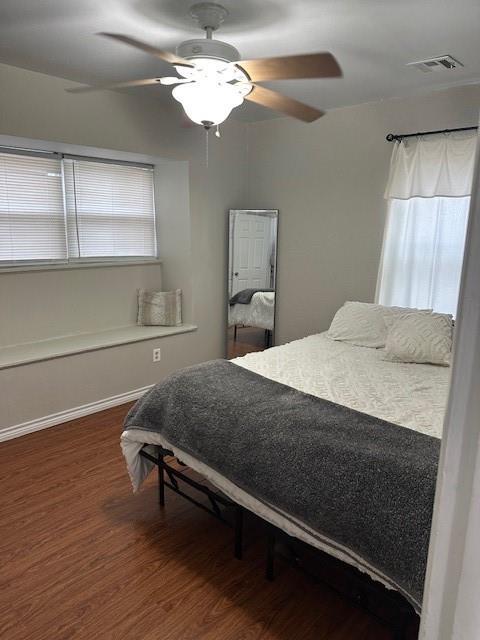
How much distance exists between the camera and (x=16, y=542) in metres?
2.10

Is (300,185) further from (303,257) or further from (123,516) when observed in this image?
(123,516)

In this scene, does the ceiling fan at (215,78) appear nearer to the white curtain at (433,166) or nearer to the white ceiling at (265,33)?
the white ceiling at (265,33)

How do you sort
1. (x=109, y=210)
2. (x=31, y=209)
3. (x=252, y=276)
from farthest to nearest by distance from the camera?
1. (x=252, y=276)
2. (x=109, y=210)
3. (x=31, y=209)

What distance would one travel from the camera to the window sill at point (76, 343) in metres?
3.15

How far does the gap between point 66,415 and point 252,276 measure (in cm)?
209

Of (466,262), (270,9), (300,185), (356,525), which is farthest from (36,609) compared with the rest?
(300,185)

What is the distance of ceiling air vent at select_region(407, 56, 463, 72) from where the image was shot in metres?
2.57

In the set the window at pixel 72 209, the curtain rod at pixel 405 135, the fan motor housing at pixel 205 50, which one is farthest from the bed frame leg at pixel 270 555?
the curtain rod at pixel 405 135

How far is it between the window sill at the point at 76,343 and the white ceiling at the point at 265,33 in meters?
1.90

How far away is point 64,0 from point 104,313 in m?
2.48

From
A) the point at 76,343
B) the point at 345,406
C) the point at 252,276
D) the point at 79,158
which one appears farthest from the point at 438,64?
the point at 76,343

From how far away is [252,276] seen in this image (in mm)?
4363

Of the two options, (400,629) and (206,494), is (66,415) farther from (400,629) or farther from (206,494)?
(400,629)

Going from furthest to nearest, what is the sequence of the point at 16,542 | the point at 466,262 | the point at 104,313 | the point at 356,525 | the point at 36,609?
the point at 104,313
the point at 16,542
the point at 36,609
the point at 356,525
the point at 466,262
